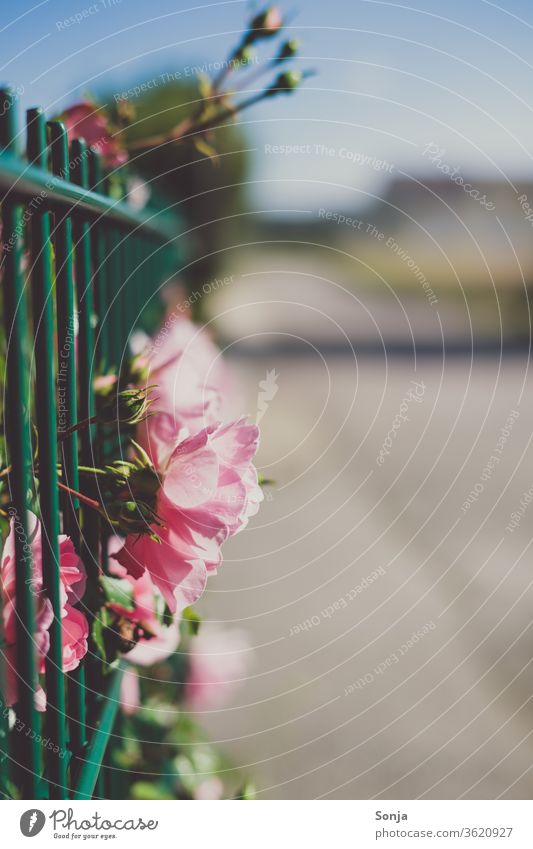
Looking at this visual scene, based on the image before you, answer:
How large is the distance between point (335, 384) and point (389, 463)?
223cm

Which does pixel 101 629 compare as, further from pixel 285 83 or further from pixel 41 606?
pixel 285 83

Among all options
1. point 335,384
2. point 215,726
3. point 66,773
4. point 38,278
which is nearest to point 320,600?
point 215,726

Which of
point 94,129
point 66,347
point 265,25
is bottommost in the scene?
point 66,347

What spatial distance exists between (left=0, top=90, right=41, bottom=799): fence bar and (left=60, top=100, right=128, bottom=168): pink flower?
353mm

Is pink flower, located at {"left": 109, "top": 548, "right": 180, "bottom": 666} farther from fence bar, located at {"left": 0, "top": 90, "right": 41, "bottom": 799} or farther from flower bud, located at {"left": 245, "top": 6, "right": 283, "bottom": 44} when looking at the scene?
flower bud, located at {"left": 245, "top": 6, "right": 283, "bottom": 44}

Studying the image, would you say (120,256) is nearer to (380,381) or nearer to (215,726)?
(215,726)

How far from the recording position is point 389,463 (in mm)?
4469

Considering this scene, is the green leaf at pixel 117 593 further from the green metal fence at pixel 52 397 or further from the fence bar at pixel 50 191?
the fence bar at pixel 50 191

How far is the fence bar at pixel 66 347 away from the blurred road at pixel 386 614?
35 centimetres

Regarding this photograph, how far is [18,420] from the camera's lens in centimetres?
49

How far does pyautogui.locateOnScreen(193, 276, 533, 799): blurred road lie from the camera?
1811 millimetres

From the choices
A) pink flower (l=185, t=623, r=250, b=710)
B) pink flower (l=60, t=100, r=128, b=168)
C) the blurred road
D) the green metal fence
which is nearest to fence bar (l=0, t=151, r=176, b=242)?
the green metal fence

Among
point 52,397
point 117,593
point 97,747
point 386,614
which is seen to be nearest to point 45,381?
point 52,397

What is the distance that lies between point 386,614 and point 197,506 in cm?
212
